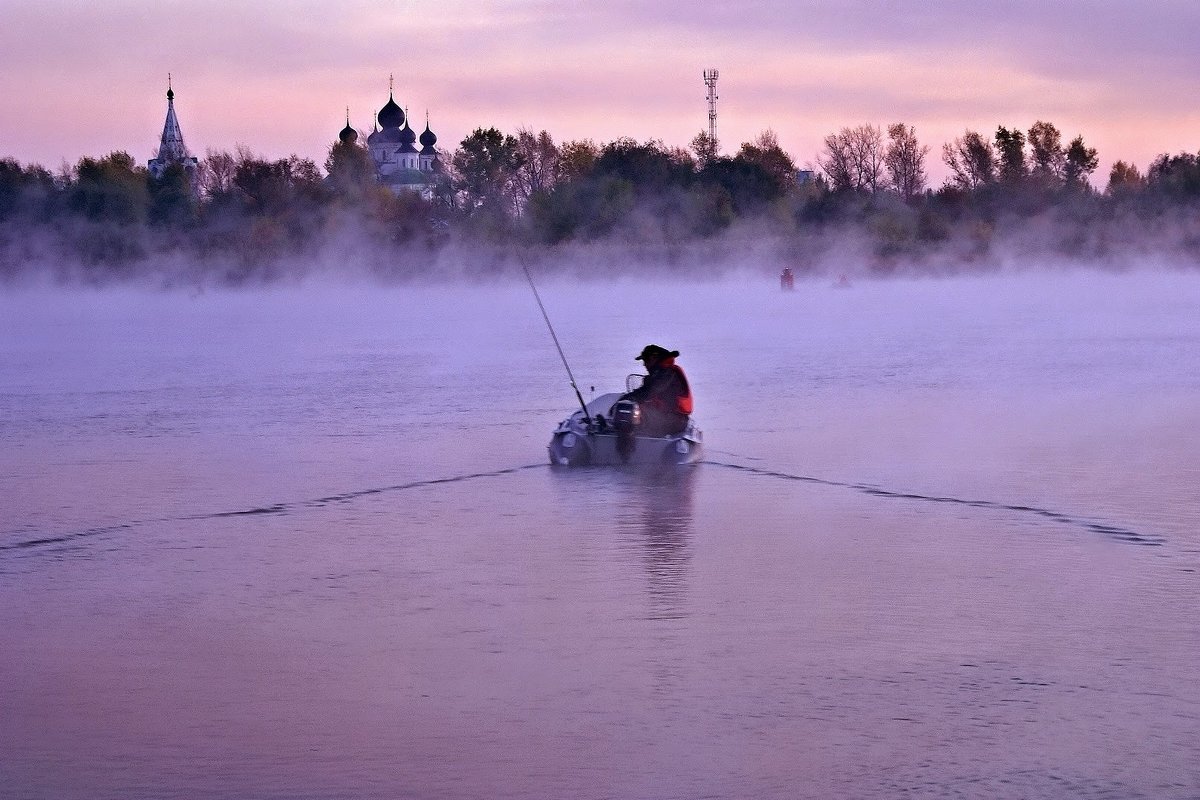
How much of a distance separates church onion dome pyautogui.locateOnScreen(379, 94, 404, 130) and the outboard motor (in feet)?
514

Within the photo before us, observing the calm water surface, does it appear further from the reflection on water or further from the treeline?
the treeline

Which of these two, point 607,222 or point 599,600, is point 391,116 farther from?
point 599,600

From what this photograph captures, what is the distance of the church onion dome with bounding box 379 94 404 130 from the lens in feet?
548

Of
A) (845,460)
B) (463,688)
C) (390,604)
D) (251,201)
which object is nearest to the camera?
(463,688)

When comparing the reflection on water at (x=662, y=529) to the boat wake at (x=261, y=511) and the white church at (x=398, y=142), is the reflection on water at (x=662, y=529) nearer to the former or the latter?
the boat wake at (x=261, y=511)

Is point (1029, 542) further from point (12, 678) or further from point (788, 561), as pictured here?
point (12, 678)

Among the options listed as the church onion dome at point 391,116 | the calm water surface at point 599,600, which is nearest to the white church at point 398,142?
the church onion dome at point 391,116

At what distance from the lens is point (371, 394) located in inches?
911

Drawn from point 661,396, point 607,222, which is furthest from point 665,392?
point 607,222

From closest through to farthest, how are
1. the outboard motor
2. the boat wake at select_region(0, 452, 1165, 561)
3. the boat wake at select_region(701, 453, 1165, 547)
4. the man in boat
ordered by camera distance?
the boat wake at select_region(701, 453, 1165, 547) → the boat wake at select_region(0, 452, 1165, 561) → the man in boat → the outboard motor

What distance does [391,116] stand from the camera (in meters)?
168

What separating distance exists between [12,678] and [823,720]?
3.74 meters

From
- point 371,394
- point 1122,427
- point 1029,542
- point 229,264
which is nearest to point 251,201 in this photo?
point 229,264

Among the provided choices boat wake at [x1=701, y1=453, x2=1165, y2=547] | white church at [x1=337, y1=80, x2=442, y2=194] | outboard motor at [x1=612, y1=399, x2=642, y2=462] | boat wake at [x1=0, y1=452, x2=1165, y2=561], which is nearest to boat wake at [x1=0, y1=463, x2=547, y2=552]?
boat wake at [x1=0, y1=452, x2=1165, y2=561]
